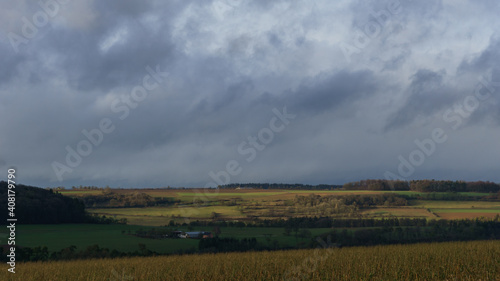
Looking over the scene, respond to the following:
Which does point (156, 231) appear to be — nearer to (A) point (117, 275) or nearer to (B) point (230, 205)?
(B) point (230, 205)

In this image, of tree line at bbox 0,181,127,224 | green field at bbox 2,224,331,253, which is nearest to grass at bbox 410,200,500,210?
green field at bbox 2,224,331,253

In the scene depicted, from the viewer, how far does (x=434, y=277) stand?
59.2 ft

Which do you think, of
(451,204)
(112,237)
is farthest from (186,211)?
(451,204)

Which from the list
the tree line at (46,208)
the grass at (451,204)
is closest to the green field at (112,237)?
the tree line at (46,208)

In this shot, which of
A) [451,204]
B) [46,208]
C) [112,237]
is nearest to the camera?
[112,237]

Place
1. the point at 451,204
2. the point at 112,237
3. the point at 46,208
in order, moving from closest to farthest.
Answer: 1. the point at 112,237
2. the point at 46,208
3. the point at 451,204

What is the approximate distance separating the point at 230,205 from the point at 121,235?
15.0 meters

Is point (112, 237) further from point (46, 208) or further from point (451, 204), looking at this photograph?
point (451, 204)

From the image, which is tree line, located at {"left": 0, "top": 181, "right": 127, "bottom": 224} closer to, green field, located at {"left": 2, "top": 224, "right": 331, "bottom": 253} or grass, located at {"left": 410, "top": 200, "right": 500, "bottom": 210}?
green field, located at {"left": 2, "top": 224, "right": 331, "bottom": 253}

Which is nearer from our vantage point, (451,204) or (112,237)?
(112,237)

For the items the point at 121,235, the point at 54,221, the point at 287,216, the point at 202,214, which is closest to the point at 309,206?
the point at 287,216

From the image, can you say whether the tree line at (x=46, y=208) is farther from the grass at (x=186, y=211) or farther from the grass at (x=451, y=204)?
the grass at (x=451, y=204)

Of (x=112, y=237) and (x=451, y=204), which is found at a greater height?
(x=451, y=204)

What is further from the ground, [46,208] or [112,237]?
[46,208]
